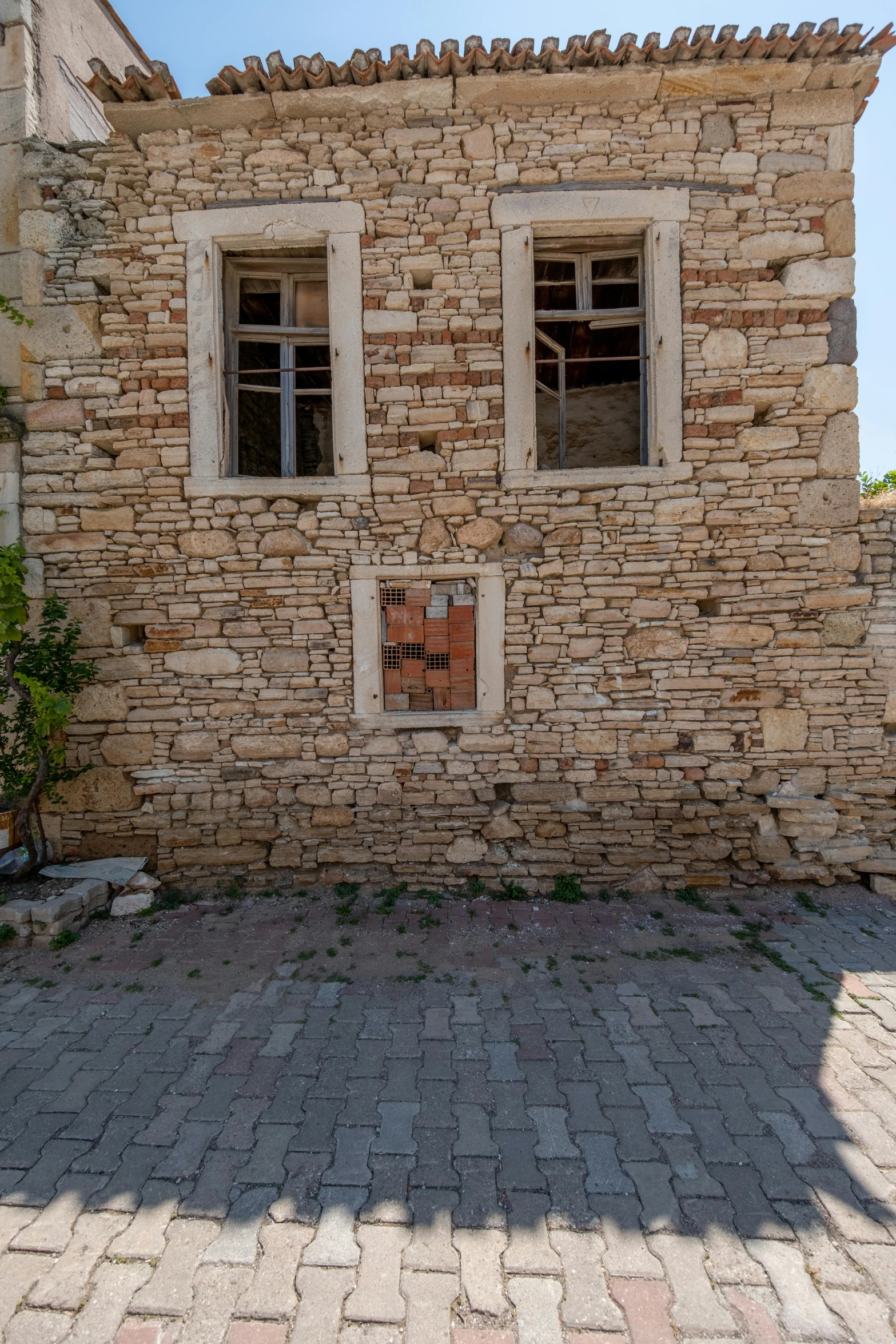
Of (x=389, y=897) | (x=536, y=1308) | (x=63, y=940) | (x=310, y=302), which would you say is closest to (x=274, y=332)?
(x=310, y=302)

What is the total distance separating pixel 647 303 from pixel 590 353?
1891 mm


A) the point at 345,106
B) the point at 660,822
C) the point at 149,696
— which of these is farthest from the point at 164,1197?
the point at 345,106

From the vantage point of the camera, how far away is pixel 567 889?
15.0 feet

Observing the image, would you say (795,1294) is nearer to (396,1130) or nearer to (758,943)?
(396,1130)

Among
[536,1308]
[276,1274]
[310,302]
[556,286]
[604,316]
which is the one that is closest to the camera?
[536,1308]

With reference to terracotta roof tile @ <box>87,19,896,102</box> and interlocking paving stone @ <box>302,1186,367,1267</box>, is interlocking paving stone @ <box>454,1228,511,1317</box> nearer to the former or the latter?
interlocking paving stone @ <box>302,1186,367,1267</box>

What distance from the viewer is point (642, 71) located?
4.24 meters

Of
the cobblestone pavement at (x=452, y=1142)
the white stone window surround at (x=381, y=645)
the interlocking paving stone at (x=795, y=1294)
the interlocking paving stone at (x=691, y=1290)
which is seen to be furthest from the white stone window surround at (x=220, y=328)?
the interlocking paving stone at (x=795, y=1294)

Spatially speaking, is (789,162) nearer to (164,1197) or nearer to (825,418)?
(825,418)

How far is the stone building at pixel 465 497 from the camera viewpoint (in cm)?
441

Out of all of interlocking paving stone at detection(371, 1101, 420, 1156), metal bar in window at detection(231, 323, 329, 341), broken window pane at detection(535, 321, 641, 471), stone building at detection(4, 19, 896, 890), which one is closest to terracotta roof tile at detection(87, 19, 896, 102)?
stone building at detection(4, 19, 896, 890)

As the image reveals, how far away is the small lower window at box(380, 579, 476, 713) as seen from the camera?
4625 mm

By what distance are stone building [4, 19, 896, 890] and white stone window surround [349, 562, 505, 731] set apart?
0.10ft

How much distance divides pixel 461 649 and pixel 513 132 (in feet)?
12.4
